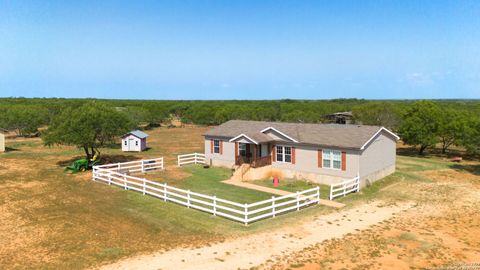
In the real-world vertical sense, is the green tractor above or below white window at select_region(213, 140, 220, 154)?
below

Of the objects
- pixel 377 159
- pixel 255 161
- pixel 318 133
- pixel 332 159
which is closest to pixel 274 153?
pixel 255 161

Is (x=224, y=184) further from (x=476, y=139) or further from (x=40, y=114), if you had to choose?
(x=40, y=114)

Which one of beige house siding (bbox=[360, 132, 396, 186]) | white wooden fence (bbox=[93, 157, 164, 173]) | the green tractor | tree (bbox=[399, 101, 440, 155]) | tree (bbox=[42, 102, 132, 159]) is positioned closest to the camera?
beige house siding (bbox=[360, 132, 396, 186])

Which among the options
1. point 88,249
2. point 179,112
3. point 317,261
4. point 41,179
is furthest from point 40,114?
point 317,261

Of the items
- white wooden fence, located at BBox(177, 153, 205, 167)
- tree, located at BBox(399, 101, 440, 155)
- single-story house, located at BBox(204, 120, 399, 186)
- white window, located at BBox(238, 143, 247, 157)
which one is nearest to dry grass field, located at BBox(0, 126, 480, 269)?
single-story house, located at BBox(204, 120, 399, 186)

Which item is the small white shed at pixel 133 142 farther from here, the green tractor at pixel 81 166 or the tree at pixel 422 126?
the tree at pixel 422 126

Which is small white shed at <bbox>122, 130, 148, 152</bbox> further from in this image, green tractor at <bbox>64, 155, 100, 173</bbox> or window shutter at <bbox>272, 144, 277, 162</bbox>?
window shutter at <bbox>272, 144, 277, 162</bbox>

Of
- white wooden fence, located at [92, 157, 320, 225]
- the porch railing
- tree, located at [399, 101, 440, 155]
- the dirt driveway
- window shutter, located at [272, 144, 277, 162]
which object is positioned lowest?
the dirt driveway
